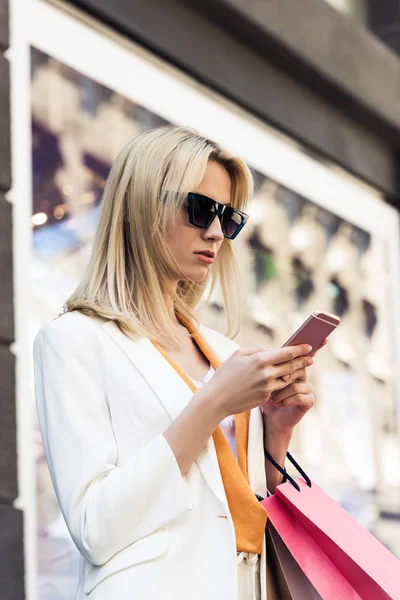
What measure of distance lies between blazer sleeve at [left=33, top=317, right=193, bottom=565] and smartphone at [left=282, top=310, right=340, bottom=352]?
0.32 m

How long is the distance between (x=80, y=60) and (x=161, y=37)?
576 millimetres

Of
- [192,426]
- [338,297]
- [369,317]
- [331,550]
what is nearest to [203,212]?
[192,426]

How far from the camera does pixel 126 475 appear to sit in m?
1.87

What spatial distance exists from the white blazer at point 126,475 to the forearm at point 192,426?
2cm

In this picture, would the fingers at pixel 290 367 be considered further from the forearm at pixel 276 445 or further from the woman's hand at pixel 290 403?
the forearm at pixel 276 445

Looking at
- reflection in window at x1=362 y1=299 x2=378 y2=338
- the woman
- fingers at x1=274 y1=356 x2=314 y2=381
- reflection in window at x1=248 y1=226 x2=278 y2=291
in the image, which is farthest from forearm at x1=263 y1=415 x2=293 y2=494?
reflection in window at x1=362 y1=299 x2=378 y2=338

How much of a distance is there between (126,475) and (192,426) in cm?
15

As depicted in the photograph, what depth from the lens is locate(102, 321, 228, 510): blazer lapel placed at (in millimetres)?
1953

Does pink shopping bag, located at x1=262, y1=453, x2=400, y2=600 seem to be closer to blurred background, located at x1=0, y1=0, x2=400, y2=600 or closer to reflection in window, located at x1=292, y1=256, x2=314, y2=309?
blurred background, located at x1=0, y1=0, x2=400, y2=600

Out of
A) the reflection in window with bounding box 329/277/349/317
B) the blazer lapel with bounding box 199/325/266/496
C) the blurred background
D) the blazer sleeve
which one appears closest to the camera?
the blazer sleeve

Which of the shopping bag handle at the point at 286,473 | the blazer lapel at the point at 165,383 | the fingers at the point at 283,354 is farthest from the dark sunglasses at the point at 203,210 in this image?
the shopping bag handle at the point at 286,473

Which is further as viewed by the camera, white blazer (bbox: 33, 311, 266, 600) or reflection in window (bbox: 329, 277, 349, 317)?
reflection in window (bbox: 329, 277, 349, 317)

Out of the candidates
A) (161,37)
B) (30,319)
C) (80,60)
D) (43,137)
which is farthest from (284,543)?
(161,37)

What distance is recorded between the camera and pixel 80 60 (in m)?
4.68
